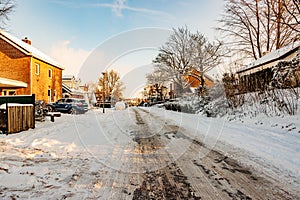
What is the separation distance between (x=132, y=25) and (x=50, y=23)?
532 centimetres

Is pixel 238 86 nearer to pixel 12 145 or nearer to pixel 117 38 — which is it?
pixel 117 38

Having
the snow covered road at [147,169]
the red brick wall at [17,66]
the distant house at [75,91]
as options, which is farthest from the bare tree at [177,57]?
the snow covered road at [147,169]

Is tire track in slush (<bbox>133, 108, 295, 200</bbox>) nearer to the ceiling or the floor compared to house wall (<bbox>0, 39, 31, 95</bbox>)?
nearer to the floor

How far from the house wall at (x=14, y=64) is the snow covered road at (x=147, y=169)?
17.3 metres

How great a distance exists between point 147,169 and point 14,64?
22.7m

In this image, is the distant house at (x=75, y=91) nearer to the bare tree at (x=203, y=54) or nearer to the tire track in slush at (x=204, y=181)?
the bare tree at (x=203, y=54)

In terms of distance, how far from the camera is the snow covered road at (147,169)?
2740 millimetres

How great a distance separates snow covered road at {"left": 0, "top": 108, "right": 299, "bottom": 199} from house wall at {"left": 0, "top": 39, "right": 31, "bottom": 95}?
17291 millimetres

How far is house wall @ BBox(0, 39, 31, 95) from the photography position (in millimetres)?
20597

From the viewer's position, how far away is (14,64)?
2081 cm

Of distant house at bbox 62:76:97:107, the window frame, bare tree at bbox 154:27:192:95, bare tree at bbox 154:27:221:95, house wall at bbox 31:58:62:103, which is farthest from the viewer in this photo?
distant house at bbox 62:76:97:107

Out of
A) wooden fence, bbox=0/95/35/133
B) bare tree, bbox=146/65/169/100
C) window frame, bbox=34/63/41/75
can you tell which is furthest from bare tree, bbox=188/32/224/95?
wooden fence, bbox=0/95/35/133

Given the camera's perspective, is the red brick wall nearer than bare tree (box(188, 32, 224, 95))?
Yes

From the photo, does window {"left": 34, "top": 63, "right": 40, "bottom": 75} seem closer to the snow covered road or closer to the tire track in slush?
the snow covered road
